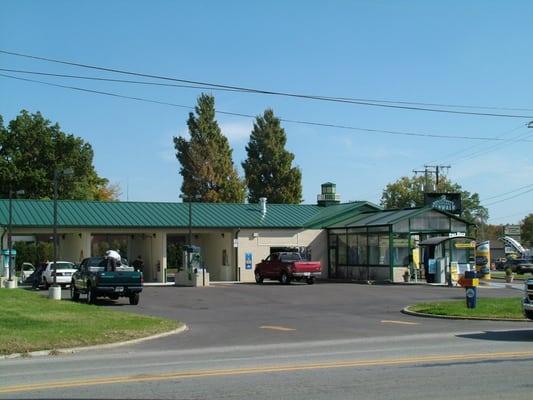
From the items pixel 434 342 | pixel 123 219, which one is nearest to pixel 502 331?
pixel 434 342

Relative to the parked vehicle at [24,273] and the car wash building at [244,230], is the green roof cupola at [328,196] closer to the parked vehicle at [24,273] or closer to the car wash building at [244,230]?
the car wash building at [244,230]

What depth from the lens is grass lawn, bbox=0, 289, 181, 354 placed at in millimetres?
15344

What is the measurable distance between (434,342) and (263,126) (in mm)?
59961

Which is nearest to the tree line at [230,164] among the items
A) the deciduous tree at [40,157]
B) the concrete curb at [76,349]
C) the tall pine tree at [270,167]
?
the tall pine tree at [270,167]

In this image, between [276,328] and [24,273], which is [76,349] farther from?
[24,273]

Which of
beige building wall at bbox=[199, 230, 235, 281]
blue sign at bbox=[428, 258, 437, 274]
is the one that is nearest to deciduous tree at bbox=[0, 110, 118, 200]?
beige building wall at bbox=[199, 230, 235, 281]

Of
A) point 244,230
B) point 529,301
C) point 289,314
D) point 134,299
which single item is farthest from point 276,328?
point 244,230

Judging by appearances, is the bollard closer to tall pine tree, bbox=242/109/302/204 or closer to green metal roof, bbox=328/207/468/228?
green metal roof, bbox=328/207/468/228

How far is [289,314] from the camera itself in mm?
23656

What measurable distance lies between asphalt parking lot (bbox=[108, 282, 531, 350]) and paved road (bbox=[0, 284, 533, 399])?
0.06 m

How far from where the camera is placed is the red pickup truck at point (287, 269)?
40781 mm

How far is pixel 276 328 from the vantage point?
63.0 ft

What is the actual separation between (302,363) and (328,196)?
4341cm

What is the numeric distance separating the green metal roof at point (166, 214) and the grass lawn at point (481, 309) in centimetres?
2434
